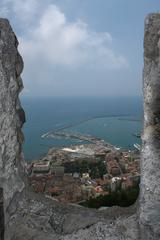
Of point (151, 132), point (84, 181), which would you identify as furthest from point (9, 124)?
point (84, 181)

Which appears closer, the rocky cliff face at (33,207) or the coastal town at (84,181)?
the rocky cliff face at (33,207)

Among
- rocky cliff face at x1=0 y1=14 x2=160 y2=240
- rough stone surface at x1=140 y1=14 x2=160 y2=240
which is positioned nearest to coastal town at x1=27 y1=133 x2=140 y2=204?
rocky cliff face at x1=0 y1=14 x2=160 y2=240

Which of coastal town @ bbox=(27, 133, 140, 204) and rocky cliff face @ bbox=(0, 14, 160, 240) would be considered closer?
rocky cliff face @ bbox=(0, 14, 160, 240)

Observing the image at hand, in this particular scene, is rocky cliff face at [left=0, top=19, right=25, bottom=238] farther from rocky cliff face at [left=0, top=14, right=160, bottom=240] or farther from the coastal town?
the coastal town

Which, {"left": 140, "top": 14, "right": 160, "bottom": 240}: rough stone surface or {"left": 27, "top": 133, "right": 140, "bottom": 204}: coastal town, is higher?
{"left": 140, "top": 14, "right": 160, "bottom": 240}: rough stone surface

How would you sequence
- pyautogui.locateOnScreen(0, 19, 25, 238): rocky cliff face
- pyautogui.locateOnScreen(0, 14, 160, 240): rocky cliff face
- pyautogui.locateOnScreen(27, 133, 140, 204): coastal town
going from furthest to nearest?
1. pyautogui.locateOnScreen(27, 133, 140, 204): coastal town
2. pyautogui.locateOnScreen(0, 19, 25, 238): rocky cliff face
3. pyautogui.locateOnScreen(0, 14, 160, 240): rocky cliff face

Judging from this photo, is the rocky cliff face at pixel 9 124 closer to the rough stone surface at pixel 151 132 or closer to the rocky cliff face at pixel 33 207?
the rocky cliff face at pixel 33 207

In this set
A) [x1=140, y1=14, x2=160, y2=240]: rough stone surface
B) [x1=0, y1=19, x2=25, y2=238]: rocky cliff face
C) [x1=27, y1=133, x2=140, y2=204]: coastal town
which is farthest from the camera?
[x1=27, y1=133, x2=140, y2=204]: coastal town

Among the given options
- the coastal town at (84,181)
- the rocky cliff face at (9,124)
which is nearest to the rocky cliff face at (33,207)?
the rocky cliff face at (9,124)

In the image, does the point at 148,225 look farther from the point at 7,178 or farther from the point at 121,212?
the point at 7,178
